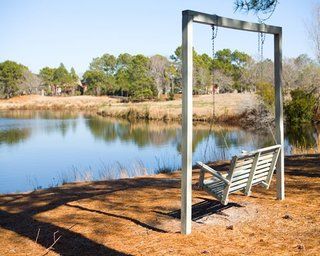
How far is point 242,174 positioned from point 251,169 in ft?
0.67

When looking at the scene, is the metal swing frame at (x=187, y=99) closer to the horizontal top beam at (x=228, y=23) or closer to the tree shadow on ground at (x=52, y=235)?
the horizontal top beam at (x=228, y=23)

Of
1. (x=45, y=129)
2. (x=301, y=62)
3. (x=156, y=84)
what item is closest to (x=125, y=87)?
(x=156, y=84)

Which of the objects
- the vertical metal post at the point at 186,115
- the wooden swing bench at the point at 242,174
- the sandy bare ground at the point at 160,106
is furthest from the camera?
the sandy bare ground at the point at 160,106

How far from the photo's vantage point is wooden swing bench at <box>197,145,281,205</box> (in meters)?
5.14

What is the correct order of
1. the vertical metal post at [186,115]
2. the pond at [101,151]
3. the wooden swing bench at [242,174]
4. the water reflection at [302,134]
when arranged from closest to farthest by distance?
the vertical metal post at [186,115]
the wooden swing bench at [242,174]
the pond at [101,151]
the water reflection at [302,134]

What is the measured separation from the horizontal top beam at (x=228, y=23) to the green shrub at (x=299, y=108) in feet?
71.5

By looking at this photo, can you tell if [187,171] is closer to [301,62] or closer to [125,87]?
[301,62]

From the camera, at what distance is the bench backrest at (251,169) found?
5156 mm

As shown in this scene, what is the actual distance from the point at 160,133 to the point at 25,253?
21587 millimetres

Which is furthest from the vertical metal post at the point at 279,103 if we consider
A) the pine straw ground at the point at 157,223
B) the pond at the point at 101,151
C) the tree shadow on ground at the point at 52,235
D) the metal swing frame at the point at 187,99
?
the pond at the point at 101,151

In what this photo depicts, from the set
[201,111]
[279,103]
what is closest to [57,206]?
[279,103]

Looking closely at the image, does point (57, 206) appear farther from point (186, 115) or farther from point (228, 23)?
point (228, 23)

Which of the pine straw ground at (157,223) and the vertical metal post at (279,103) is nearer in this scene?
the pine straw ground at (157,223)

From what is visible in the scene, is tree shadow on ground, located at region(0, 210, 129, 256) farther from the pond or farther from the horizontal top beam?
the pond
